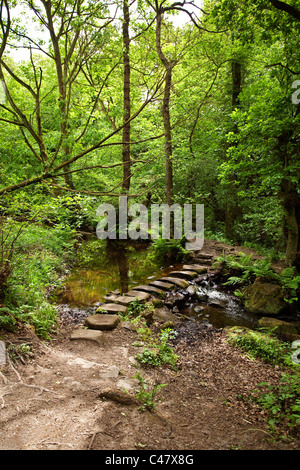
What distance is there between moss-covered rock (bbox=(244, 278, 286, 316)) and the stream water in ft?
0.85

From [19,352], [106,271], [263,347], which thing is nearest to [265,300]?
[263,347]

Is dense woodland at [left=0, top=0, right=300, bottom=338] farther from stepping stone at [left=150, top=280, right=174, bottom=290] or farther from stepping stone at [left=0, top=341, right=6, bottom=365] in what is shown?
stepping stone at [left=150, top=280, right=174, bottom=290]

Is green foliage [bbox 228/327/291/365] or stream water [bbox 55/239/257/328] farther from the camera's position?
stream water [bbox 55/239/257/328]

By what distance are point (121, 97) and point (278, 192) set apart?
29.1 ft

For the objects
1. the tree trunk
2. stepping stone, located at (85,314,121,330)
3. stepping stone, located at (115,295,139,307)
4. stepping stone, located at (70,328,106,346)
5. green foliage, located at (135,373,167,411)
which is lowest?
green foliage, located at (135,373,167,411)

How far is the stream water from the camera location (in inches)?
231

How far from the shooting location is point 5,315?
3.40 metres

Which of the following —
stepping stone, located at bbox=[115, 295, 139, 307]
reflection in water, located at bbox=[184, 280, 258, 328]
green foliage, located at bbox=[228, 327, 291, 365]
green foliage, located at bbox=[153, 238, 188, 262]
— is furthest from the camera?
green foliage, located at bbox=[153, 238, 188, 262]

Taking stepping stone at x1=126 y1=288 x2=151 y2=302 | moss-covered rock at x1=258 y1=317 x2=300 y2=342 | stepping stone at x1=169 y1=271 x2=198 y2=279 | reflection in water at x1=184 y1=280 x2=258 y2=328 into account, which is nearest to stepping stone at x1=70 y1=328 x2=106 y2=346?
stepping stone at x1=126 y1=288 x2=151 y2=302

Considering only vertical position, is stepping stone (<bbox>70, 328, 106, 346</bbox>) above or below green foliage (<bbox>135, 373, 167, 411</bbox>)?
above

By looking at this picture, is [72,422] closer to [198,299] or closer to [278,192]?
[198,299]

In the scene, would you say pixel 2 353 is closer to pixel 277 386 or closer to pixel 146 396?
pixel 146 396

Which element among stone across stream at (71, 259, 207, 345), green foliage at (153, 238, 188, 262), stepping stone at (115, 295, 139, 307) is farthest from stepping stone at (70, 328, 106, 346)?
green foliage at (153, 238, 188, 262)

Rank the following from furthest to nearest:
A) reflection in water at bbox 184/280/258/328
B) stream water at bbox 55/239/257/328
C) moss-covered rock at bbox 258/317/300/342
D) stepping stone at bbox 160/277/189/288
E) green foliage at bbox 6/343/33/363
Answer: stepping stone at bbox 160/277/189/288 < stream water at bbox 55/239/257/328 < reflection in water at bbox 184/280/258/328 < moss-covered rock at bbox 258/317/300/342 < green foliage at bbox 6/343/33/363
